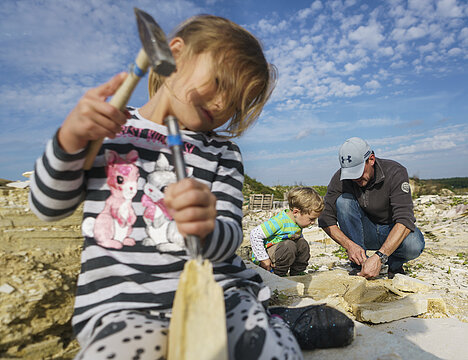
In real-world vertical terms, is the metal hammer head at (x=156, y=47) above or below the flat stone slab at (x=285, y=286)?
above

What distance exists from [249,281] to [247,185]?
57.4ft

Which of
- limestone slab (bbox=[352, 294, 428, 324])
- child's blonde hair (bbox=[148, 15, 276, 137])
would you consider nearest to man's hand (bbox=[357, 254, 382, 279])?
limestone slab (bbox=[352, 294, 428, 324])

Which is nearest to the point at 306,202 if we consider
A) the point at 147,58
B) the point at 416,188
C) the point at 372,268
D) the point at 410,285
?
the point at 372,268

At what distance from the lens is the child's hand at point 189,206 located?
1.06m

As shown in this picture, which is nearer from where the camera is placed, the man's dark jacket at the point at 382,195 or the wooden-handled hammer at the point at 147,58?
the wooden-handled hammer at the point at 147,58

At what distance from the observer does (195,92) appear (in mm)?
1541

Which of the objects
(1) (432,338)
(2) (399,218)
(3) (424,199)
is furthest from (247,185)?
(1) (432,338)

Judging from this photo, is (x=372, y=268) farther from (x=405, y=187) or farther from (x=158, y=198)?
(x=158, y=198)

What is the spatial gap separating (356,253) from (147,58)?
3.92 m

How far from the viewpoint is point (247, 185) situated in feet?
62.8

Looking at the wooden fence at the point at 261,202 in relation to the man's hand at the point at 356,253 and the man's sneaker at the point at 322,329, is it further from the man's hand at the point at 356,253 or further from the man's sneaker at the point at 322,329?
the man's sneaker at the point at 322,329

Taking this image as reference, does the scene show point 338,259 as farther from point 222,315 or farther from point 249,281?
point 222,315

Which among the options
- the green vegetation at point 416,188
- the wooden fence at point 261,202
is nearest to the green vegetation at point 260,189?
the green vegetation at point 416,188

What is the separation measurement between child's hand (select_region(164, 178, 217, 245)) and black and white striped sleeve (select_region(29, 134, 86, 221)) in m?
0.50
